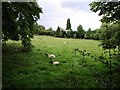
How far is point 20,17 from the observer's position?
19.3 metres

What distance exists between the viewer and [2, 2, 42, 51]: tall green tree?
17.2 metres

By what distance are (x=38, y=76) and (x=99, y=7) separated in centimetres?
594

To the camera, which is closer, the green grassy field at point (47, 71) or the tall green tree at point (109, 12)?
the green grassy field at point (47, 71)

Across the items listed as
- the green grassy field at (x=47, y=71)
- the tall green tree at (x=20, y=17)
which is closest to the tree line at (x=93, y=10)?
the tall green tree at (x=20, y=17)

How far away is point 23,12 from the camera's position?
18.5 m

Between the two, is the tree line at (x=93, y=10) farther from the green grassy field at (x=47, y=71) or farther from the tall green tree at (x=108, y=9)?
the green grassy field at (x=47, y=71)

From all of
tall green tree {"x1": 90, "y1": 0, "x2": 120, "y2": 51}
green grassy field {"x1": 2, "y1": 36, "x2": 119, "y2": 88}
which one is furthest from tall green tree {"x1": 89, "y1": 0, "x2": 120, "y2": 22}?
green grassy field {"x1": 2, "y1": 36, "x2": 119, "y2": 88}

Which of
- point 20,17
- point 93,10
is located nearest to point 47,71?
point 20,17

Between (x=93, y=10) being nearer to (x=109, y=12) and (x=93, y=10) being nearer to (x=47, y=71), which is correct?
(x=109, y=12)

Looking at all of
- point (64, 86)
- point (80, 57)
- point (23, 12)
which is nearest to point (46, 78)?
point (64, 86)

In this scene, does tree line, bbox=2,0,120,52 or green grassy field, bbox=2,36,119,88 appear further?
tree line, bbox=2,0,120,52

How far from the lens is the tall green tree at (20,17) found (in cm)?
1723

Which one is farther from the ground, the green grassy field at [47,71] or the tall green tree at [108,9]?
the tall green tree at [108,9]

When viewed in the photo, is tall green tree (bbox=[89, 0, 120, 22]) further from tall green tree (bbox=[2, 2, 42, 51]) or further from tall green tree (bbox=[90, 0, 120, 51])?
tall green tree (bbox=[2, 2, 42, 51])
